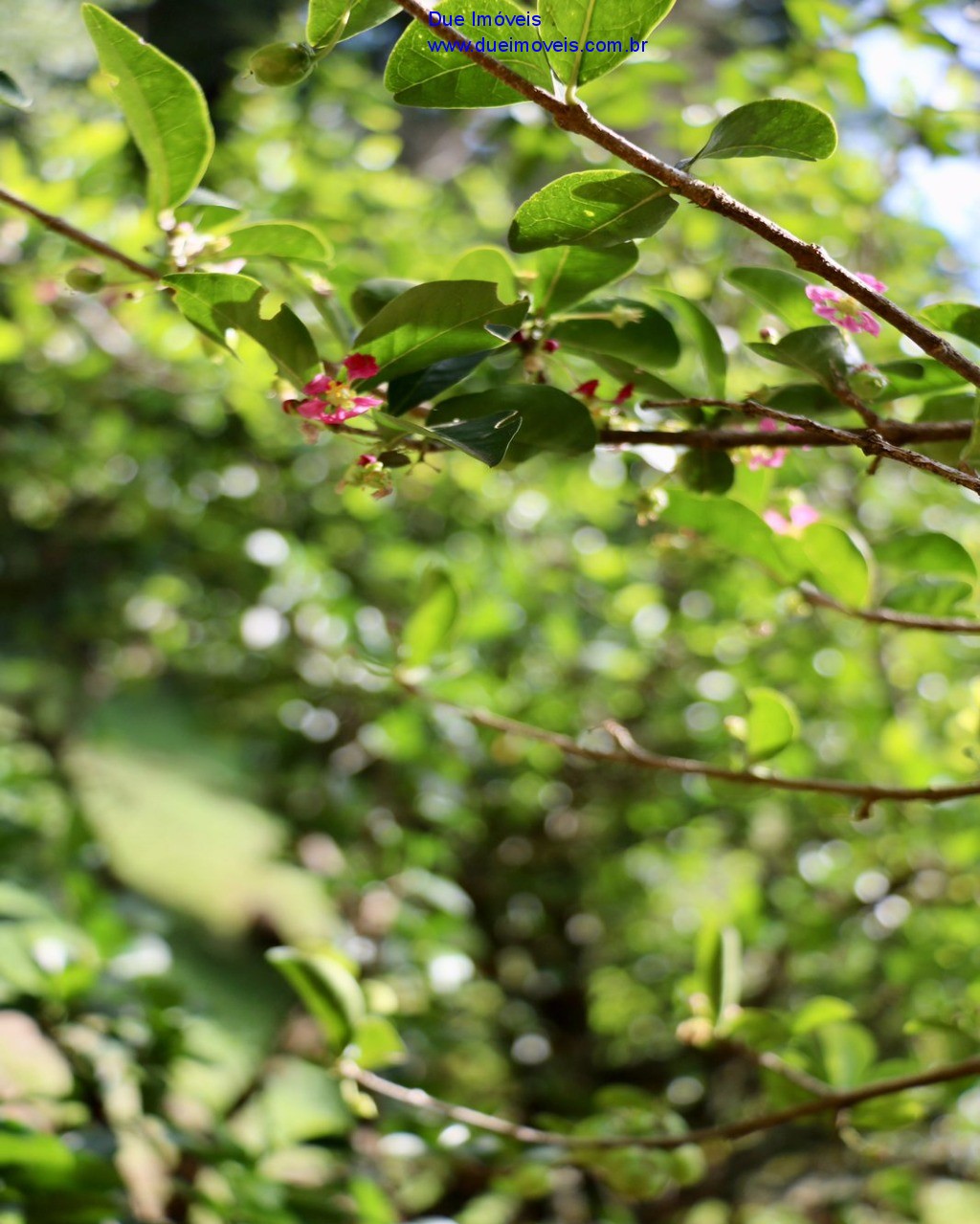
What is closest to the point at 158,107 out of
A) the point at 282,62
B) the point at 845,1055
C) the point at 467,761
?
the point at 282,62

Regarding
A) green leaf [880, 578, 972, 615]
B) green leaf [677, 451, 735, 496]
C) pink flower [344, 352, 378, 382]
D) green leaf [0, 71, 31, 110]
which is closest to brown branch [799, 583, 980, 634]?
green leaf [880, 578, 972, 615]

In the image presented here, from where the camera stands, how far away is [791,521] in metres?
0.76

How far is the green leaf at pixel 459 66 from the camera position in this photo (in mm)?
437

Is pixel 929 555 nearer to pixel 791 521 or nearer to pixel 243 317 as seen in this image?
pixel 791 521

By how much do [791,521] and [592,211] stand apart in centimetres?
37

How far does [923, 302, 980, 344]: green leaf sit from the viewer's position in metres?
0.51

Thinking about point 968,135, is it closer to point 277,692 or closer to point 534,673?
point 534,673

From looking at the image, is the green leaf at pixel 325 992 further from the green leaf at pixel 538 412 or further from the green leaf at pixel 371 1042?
the green leaf at pixel 538 412

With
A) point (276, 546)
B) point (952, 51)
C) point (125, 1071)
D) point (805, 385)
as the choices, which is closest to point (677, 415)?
point (805, 385)

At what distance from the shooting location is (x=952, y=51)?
4.24 ft

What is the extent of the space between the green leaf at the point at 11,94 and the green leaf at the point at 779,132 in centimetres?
39

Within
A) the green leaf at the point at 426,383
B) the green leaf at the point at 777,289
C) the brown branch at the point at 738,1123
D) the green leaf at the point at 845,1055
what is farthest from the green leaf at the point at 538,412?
the green leaf at the point at 845,1055

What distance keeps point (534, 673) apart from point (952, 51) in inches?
43.4

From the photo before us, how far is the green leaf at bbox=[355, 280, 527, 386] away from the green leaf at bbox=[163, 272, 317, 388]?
30 mm
